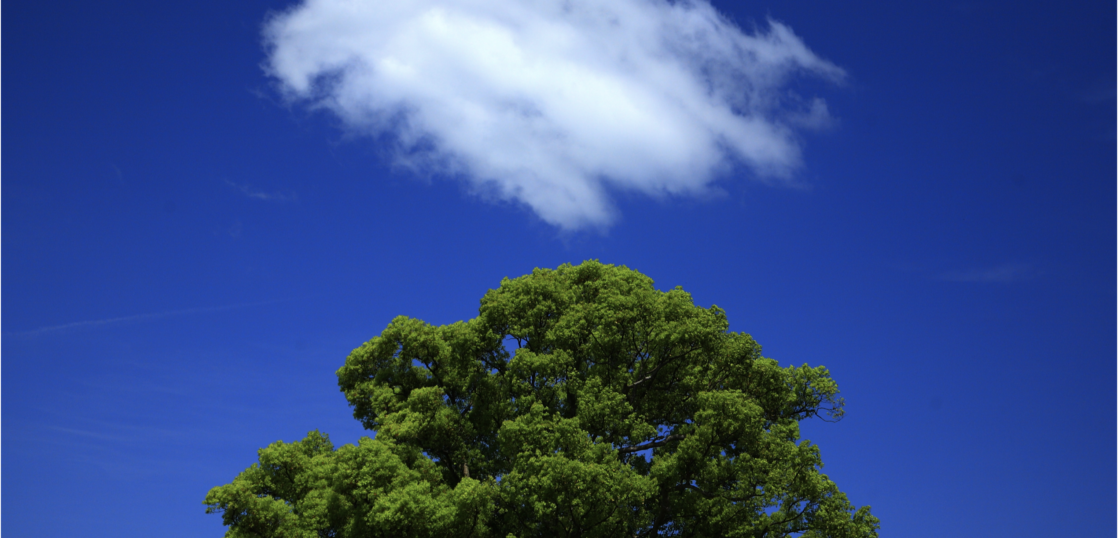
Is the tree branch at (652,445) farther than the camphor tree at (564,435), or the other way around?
the tree branch at (652,445)

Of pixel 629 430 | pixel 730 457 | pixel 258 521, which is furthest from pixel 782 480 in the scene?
pixel 258 521

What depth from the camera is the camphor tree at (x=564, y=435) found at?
79.2 ft

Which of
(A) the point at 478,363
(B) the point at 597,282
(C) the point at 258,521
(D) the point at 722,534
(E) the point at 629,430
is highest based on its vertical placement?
(B) the point at 597,282

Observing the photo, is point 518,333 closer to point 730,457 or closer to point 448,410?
point 448,410

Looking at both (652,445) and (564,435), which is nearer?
(564,435)

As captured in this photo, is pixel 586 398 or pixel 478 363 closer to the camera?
pixel 586 398

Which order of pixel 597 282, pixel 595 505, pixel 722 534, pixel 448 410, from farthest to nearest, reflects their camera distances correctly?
pixel 597 282
pixel 448 410
pixel 722 534
pixel 595 505

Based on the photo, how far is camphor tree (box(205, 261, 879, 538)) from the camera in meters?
24.1

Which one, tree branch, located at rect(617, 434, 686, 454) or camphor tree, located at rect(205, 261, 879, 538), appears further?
tree branch, located at rect(617, 434, 686, 454)

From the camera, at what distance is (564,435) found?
957 inches

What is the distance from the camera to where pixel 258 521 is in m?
25.4

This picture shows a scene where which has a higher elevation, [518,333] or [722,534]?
[518,333]

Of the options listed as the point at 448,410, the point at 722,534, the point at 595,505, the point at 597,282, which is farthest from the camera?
the point at 597,282

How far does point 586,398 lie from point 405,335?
7.03 metres
